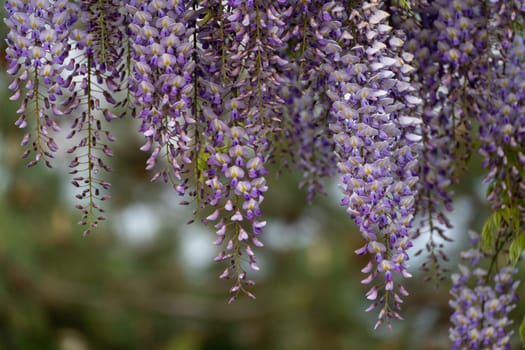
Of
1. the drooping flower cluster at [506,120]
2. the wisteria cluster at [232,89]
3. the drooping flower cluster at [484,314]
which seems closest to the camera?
the wisteria cluster at [232,89]

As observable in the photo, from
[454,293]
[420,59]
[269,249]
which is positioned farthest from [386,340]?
[420,59]

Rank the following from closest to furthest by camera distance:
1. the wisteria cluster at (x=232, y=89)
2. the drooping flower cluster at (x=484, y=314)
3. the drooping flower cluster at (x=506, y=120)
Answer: the wisteria cluster at (x=232, y=89), the drooping flower cluster at (x=506, y=120), the drooping flower cluster at (x=484, y=314)

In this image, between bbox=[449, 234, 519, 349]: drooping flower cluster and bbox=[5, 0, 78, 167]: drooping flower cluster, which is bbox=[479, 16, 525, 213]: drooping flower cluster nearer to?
bbox=[449, 234, 519, 349]: drooping flower cluster

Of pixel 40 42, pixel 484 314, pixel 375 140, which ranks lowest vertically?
pixel 484 314

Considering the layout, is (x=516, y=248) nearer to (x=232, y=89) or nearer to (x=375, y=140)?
(x=375, y=140)

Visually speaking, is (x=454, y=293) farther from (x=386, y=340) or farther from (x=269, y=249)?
(x=269, y=249)

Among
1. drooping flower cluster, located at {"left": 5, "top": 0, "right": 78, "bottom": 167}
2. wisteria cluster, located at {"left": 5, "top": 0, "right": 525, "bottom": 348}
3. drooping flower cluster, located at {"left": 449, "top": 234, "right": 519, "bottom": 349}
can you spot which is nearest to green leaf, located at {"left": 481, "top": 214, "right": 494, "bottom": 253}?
drooping flower cluster, located at {"left": 449, "top": 234, "right": 519, "bottom": 349}

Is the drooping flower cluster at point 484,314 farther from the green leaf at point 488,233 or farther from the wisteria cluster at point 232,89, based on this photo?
the wisteria cluster at point 232,89

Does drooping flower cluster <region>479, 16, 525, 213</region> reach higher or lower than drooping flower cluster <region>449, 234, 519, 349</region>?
higher

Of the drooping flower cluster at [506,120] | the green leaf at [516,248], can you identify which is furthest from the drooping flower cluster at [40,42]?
the green leaf at [516,248]

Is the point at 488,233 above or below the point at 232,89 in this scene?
below

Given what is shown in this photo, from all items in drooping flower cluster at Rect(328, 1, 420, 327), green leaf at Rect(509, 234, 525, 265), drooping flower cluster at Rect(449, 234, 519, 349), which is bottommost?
drooping flower cluster at Rect(449, 234, 519, 349)

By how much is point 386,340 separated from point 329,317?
2.14 feet

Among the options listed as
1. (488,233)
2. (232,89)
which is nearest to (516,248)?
(488,233)
